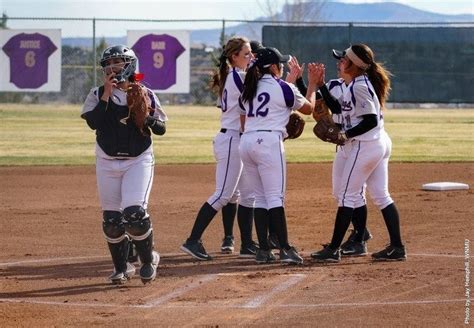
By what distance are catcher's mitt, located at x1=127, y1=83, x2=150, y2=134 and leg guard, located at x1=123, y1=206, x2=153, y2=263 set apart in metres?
0.65

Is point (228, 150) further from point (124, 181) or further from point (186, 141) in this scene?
point (186, 141)

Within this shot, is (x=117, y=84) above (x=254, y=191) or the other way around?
above

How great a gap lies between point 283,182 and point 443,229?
3088mm

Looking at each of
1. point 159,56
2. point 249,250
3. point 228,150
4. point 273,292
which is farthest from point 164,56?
point 273,292

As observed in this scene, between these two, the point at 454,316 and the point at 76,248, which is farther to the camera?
the point at 76,248

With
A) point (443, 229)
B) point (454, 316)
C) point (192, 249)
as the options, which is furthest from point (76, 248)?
point (454, 316)

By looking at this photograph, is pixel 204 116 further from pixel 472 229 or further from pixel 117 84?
pixel 117 84

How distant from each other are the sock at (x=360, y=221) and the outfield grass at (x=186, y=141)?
33.4 ft

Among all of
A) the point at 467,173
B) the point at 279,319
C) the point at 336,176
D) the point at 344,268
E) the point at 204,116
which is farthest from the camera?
the point at 204,116

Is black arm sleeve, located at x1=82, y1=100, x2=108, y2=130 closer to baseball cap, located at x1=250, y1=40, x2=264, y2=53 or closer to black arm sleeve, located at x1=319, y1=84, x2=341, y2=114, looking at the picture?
baseball cap, located at x1=250, y1=40, x2=264, y2=53

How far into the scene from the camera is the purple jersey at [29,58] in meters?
32.9

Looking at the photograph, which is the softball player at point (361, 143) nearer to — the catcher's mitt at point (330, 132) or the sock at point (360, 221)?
the catcher's mitt at point (330, 132)

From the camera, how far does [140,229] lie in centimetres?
854

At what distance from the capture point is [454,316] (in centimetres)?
736
